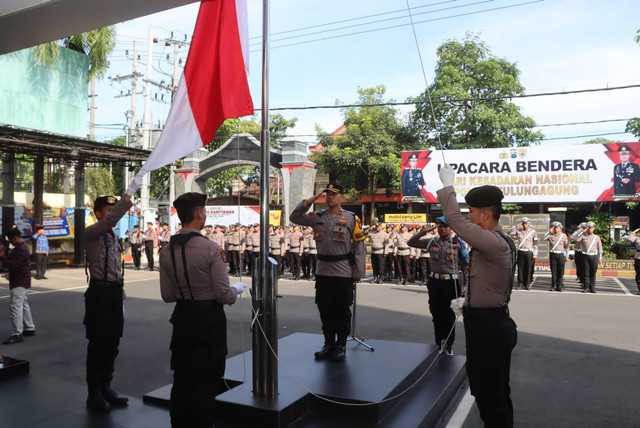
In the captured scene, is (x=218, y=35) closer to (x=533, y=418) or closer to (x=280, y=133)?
(x=533, y=418)

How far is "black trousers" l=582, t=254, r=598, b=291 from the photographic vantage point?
12734 mm

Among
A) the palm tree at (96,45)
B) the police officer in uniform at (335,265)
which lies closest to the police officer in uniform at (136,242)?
the palm tree at (96,45)

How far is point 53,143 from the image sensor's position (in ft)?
49.3

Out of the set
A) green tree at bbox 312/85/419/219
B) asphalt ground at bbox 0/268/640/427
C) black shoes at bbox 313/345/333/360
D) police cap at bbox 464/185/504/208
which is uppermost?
green tree at bbox 312/85/419/219

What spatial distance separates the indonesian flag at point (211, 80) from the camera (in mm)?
4230

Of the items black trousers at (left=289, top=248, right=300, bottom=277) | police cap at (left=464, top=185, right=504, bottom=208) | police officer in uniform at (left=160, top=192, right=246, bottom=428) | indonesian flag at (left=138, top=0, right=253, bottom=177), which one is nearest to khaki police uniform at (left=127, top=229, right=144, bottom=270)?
black trousers at (left=289, top=248, right=300, bottom=277)

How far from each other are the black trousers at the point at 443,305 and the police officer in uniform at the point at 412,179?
14.3 metres

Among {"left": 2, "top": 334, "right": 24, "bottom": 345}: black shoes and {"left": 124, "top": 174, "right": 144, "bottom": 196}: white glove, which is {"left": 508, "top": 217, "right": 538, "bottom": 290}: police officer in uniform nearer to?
{"left": 2, "top": 334, "right": 24, "bottom": 345}: black shoes

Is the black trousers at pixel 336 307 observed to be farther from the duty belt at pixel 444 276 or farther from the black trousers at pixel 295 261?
the black trousers at pixel 295 261

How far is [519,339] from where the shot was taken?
24.4 ft

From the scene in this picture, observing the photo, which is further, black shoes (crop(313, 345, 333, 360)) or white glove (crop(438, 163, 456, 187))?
black shoes (crop(313, 345, 333, 360))

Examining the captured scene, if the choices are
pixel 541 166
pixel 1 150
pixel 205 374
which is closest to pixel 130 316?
pixel 205 374

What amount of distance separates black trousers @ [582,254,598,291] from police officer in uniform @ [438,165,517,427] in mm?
10946

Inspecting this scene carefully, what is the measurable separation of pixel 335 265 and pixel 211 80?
233 centimetres
